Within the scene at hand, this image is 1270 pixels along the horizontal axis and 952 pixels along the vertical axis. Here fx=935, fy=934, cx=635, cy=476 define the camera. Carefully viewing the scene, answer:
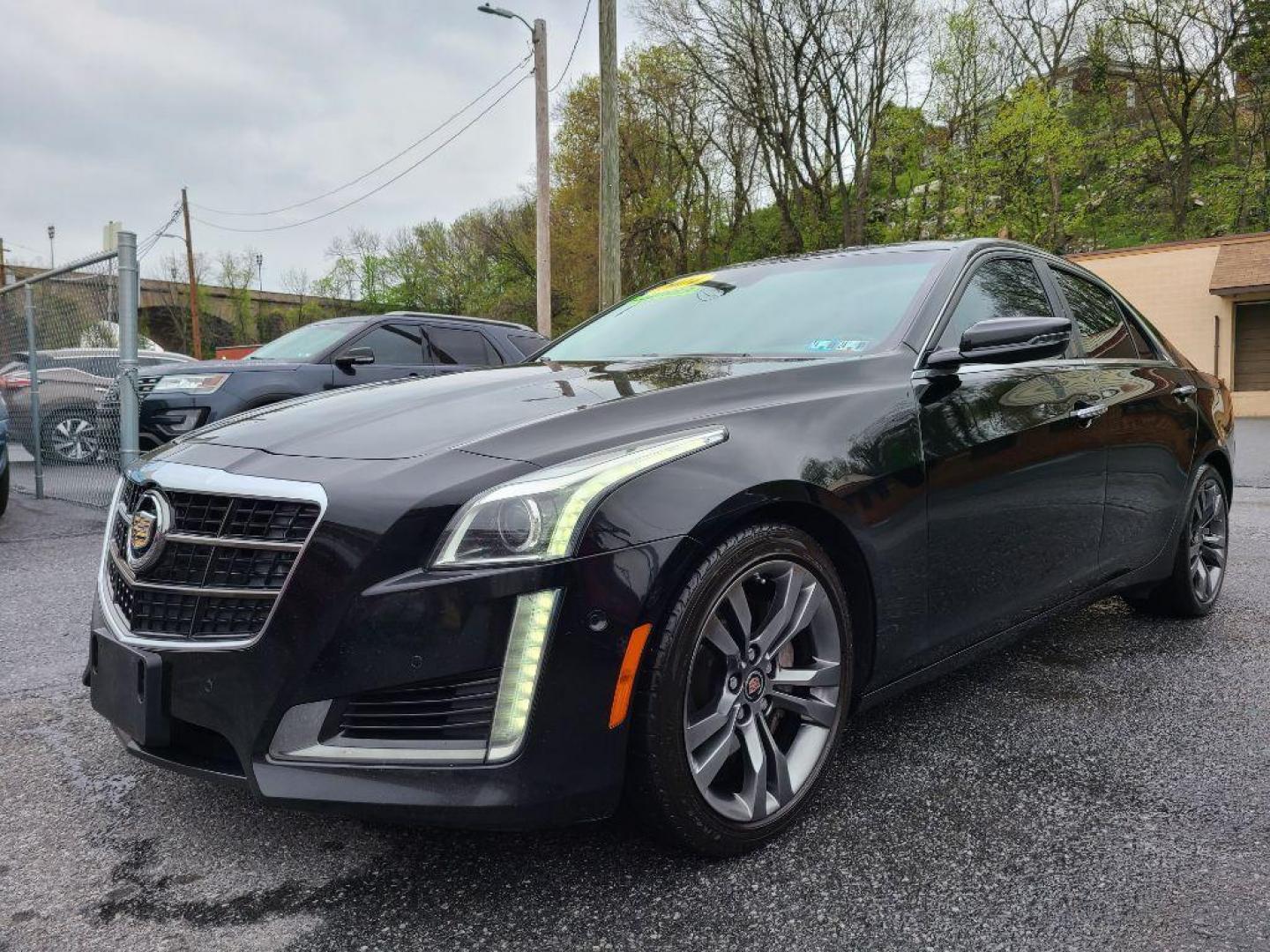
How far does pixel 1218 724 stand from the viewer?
9.45 ft

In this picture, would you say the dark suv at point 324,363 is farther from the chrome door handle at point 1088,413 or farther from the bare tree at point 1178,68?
the bare tree at point 1178,68

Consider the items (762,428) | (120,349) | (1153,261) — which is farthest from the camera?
(1153,261)

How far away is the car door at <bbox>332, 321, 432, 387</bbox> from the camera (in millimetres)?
7637

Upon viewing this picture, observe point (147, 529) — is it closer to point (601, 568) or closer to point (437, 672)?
point (437, 672)

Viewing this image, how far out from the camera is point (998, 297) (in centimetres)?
312

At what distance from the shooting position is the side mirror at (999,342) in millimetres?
2559

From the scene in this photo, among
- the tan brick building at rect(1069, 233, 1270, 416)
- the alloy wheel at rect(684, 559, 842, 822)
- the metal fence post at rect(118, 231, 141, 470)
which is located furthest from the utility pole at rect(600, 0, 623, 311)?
the tan brick building at rect(1069, 233, 1270, 416)

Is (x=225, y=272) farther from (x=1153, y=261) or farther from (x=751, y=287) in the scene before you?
(x=751, y=287)

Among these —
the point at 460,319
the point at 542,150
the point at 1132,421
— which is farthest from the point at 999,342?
the point at 542,150

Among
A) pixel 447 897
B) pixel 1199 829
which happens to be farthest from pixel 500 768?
pixel 1199 829

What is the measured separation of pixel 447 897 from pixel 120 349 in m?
5.42

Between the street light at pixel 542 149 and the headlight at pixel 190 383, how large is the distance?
378 inches

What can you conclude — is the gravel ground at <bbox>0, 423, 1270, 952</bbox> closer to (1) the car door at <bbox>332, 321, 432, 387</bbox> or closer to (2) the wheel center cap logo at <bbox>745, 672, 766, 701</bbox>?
(2) the wheel center cap logo at <bbox>745, 672, 766, 701</bbox>

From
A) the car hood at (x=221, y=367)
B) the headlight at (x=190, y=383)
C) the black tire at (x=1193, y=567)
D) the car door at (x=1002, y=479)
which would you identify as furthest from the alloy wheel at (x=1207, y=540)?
the headlight at (x=190, y=383)
